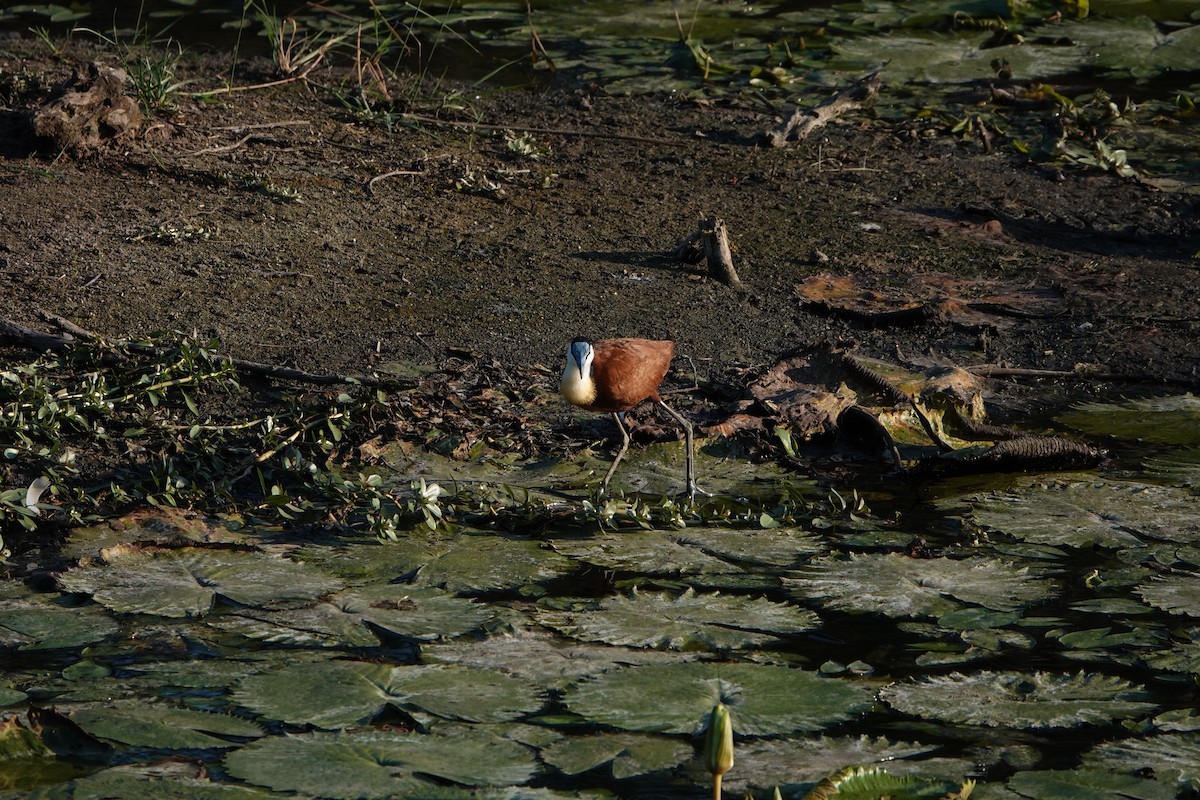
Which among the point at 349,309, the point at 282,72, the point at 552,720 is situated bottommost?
the point at 552,720

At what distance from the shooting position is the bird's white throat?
416cm

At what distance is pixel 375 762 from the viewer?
108 inches

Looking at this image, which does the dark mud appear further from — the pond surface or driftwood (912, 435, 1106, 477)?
the pond surface

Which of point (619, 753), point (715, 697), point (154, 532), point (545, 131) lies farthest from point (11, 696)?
point (545, 131)

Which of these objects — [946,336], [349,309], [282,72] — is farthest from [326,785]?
[282,72]

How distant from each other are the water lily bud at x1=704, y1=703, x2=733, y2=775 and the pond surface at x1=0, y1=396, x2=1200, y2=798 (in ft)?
2.01

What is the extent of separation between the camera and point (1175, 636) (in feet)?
11.5

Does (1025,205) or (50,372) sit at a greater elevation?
(1025,205)

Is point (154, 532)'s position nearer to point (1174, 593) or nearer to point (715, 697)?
point (715, 697)

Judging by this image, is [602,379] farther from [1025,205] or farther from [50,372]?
[1025,205]

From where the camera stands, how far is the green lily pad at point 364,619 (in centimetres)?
338

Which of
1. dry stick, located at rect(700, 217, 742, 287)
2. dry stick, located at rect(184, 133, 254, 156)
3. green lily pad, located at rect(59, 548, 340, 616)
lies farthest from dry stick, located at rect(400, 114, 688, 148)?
green lily pad, located at rect(59, 548, 340, 616)

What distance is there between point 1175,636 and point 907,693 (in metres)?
0.83

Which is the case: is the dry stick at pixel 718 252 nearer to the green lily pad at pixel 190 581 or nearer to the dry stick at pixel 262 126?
the dry stick at pixel 262 126
